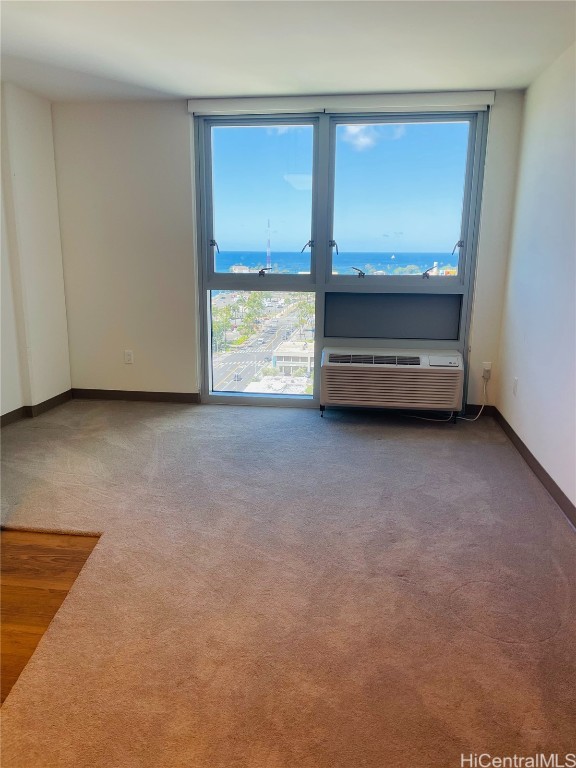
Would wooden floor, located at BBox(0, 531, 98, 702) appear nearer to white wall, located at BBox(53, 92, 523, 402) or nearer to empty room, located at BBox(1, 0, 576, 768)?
empty room, located at BBox(1, 0, 576, 768)

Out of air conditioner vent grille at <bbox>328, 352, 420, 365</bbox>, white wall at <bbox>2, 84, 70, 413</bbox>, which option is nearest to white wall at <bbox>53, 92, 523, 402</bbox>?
white wall at <bbox>2, 84, 70, 413</bbox>

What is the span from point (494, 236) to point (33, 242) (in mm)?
3550

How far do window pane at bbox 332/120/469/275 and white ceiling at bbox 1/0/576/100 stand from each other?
1.17 ft

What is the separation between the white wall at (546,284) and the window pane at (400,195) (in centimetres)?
49

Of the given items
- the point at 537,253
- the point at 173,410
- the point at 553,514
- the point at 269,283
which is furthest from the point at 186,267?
the point at 553,514

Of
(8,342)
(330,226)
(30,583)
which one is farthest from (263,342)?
(30,583)

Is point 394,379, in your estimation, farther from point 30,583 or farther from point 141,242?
point 30,583

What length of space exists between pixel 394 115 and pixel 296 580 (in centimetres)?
337

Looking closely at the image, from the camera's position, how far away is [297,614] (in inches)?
66.8

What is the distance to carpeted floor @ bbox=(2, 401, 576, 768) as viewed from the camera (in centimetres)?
127

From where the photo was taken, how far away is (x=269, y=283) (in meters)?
3.98

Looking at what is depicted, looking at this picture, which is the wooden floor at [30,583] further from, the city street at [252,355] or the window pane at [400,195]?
the window pane at [400,195]

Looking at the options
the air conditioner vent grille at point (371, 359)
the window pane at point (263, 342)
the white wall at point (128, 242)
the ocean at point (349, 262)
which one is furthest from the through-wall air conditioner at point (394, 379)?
the white wall at point (128, 242)

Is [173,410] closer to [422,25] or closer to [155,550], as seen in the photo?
[155,550]
